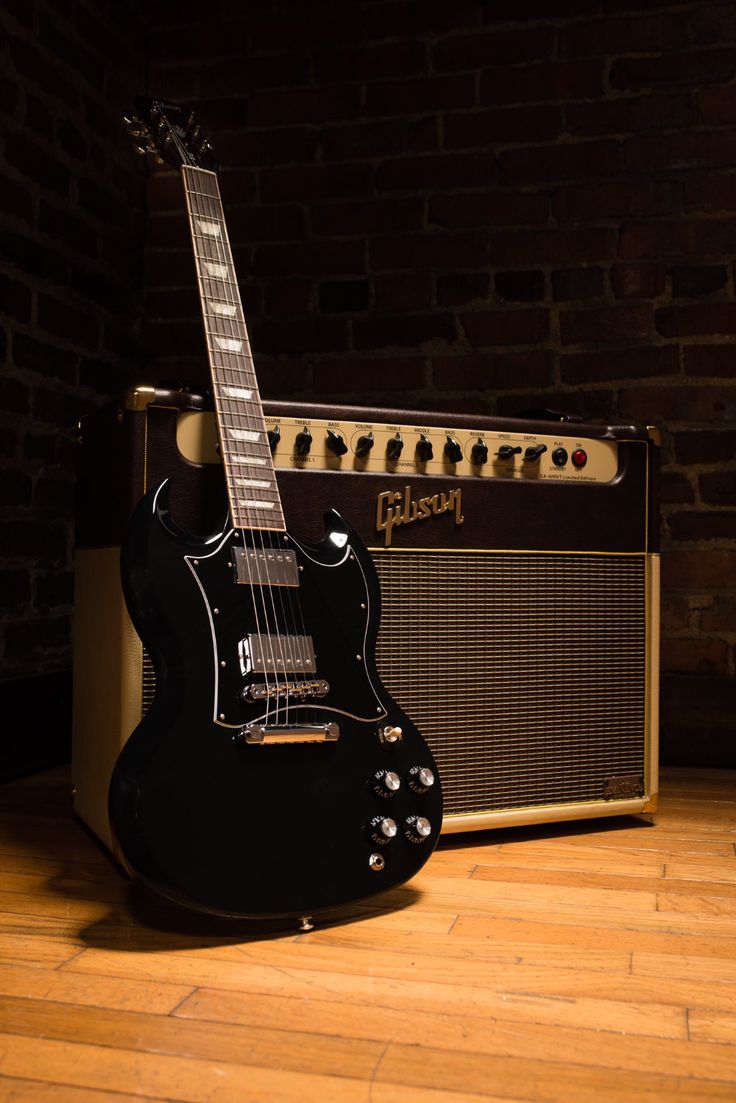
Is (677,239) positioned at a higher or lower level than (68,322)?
higher

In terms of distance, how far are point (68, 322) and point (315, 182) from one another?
0.62 metres

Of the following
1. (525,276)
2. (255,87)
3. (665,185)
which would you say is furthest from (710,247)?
(255,87)

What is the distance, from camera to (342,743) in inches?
43.8

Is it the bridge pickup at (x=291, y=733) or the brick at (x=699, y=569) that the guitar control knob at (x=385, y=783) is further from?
the brick at (x=699, y=569)

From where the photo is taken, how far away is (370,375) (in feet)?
6.89

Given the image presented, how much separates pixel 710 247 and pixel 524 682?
1058mm

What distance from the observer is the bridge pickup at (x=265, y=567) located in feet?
3.68

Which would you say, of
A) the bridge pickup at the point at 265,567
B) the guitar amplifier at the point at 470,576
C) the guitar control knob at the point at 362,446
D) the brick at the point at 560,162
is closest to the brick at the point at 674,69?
the brick at the point at 560,162

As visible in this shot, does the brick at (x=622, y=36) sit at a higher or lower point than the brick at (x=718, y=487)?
higher

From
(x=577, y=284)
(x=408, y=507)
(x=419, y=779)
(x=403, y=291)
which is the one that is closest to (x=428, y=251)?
(x=403, y=291)

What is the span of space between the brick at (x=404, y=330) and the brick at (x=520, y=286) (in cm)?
12

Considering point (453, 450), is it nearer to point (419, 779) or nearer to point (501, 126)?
point (419, 779)

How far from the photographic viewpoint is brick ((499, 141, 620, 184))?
2020 millimetres

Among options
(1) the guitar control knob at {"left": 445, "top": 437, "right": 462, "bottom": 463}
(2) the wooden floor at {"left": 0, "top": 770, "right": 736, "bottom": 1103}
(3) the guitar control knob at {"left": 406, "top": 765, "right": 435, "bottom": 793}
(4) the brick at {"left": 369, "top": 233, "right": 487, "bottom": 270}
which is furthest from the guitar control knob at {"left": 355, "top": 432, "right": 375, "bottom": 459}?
(4) the brick at {"left": 369, "top": 233, "right": 487, "bottom": 270}
